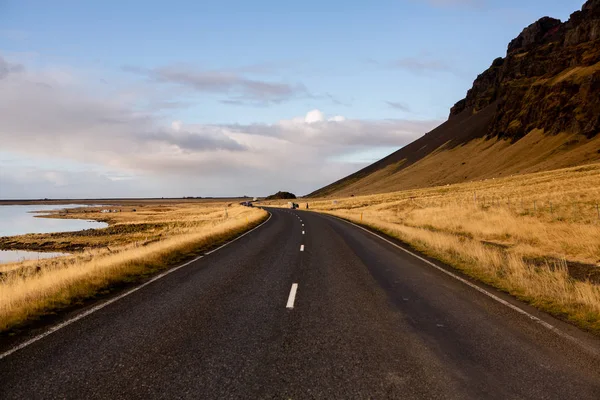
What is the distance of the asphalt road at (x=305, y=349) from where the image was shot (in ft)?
13.5

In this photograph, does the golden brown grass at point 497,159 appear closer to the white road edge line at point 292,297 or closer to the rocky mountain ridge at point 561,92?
the rocky mountain ridge at point 561,92

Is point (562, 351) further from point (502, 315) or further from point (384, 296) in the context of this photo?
point (384, 296)

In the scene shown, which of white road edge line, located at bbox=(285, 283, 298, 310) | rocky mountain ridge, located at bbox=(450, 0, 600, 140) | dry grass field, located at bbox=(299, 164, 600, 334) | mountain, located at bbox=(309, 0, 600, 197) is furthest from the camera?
rocky mountain ridge, located at bbox=(450, 0, 600, 140)

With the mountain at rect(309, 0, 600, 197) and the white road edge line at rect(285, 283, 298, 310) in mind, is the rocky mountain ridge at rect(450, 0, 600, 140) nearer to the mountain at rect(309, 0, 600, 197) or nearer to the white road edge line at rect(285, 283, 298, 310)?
the mountain at rect(309, 0, 600, 197)

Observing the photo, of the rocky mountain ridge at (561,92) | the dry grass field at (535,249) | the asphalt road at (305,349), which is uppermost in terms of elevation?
the rocky mountain ridge at (561,92)

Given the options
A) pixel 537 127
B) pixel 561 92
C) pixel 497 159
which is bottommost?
pixel 497 159

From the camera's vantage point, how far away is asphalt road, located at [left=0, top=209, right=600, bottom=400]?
13.5 ft

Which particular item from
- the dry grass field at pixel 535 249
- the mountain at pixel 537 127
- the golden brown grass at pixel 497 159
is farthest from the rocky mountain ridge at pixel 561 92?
the dry grass field at pixel 535 249

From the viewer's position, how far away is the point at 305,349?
5168mm

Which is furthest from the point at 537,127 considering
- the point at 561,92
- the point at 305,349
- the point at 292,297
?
the point at 305,349

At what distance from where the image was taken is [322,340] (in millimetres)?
5496

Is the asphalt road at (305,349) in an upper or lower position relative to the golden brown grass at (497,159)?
lower

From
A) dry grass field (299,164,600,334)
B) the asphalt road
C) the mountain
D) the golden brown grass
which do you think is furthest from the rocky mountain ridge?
the asphalt road

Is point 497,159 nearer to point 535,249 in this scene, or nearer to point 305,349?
point 535,249
